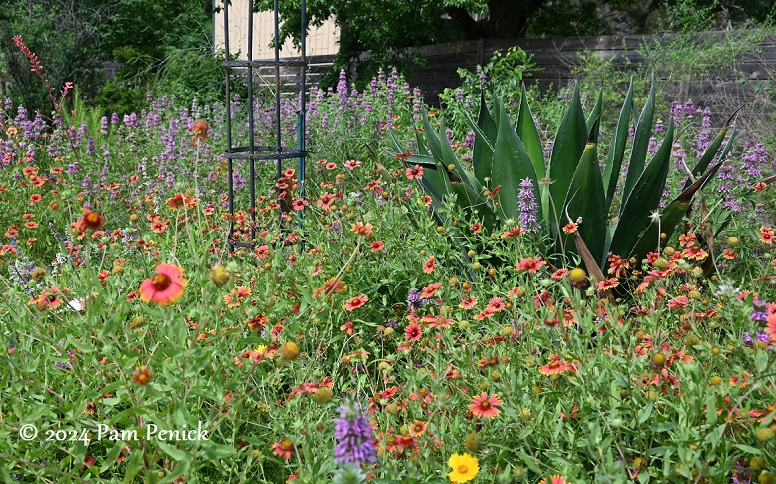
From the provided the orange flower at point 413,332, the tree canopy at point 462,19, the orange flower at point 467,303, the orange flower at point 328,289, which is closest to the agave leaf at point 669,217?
the orange flower at point 467,303

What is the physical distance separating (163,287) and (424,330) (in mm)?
950

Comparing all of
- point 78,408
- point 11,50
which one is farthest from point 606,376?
point 11,50

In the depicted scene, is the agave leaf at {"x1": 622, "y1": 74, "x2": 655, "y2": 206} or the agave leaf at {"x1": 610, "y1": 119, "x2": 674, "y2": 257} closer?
the agave leaf at {"x1": 610, "y1": 119, "x2": 674, "y2": 257}

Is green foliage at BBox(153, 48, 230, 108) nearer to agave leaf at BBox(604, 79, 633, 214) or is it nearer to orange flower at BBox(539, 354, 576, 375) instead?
agave leaf at BBox(604, 79, 633, 214)

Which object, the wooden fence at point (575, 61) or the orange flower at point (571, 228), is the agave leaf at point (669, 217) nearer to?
the orange flower at point (571, 228)

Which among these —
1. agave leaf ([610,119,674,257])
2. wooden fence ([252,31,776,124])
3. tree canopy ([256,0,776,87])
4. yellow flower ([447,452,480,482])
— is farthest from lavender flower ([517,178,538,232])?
tree canopy ([256,0,776,87])

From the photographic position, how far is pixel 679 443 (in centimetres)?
130

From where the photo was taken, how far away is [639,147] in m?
2.89

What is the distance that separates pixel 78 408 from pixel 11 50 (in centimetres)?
992

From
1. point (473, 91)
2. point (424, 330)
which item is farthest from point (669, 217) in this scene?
point (473, 91)

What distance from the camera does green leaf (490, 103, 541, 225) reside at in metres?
2.82

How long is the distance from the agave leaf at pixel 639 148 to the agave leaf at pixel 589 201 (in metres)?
0.20

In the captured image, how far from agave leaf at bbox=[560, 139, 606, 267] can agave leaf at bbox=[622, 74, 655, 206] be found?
0.65 feet

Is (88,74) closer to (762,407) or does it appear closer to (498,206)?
(498,206)
